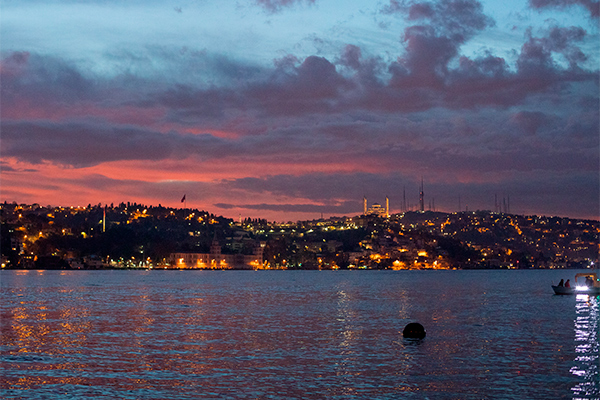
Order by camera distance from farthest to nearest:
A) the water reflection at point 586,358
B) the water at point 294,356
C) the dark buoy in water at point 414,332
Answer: the dark buoy in water at point 414,332 < the water at point 294,356 < the water reflection at point 586,358

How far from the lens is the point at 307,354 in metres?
34.2

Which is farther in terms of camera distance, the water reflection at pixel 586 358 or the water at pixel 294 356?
the water at pixel 294 356

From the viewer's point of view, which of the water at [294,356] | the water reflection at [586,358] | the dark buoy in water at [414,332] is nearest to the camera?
the water reflection at [586,358]

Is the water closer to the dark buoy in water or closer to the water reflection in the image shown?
the water reflection

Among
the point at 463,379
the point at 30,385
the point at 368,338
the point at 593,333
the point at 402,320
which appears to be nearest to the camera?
the point at 30,385

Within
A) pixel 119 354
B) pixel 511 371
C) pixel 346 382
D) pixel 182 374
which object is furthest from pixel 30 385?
pixel 511 371

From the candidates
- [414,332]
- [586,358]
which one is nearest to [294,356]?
[414,332]

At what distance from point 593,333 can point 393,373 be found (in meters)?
21.7

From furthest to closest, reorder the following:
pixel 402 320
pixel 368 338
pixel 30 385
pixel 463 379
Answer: pixel 402 320 → pixel 368 338 → pixel 463 379 → pixel 30 385

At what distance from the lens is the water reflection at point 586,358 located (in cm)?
2508

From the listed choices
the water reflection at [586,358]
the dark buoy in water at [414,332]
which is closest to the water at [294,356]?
the water reflection at [586,358]

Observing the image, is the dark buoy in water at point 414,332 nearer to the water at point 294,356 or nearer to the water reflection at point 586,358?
the water at point 294,356

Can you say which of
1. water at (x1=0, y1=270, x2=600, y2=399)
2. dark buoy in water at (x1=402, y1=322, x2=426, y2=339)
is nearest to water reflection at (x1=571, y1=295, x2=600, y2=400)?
water at (x1=0, y1=270, x2=600, y2=399)

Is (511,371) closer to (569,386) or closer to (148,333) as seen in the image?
(569,386)
